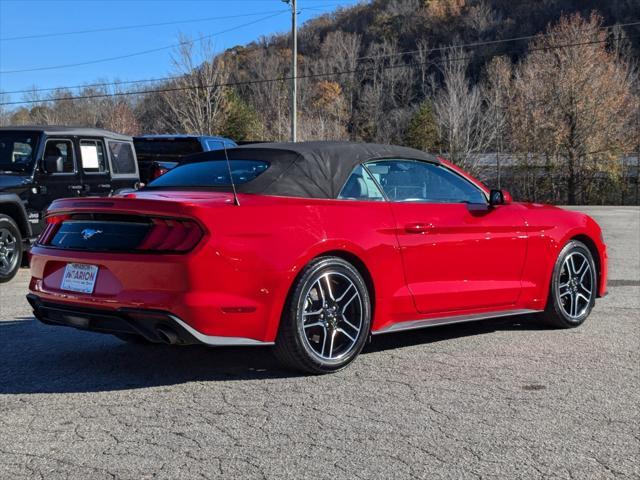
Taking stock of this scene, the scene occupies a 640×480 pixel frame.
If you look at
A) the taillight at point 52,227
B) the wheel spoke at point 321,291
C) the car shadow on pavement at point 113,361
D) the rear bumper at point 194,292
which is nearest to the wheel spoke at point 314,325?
the wheel spoke at point 321,291

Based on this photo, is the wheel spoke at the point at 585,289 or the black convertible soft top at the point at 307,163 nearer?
the black convertible soft top at the point at 307,163

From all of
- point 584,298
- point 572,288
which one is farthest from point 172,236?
point 584,298

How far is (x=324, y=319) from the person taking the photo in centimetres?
471

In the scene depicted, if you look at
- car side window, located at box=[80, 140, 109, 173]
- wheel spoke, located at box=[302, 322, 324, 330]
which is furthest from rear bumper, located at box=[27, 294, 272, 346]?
car side window, located at box=[80, 140, 109, 173]

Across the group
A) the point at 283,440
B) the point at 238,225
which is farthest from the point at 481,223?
the point at 283,440

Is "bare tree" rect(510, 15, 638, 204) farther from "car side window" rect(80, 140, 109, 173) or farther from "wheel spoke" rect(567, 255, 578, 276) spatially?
"wheel spoke" rect(567, 255, 578, 276)

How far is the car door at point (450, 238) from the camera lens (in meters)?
5.22

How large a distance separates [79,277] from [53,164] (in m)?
6.42

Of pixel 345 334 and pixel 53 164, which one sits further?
pixel 53 164

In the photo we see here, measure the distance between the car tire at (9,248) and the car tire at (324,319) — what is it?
588 cm

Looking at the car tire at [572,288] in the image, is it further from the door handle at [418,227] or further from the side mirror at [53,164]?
the side mirror at [53,164]

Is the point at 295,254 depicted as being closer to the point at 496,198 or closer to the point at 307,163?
the point at 307,163

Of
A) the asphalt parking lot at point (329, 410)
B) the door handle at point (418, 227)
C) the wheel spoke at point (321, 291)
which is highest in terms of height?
the door handle at point (418, 227)

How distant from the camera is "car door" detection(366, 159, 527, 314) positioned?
5.22 meters
